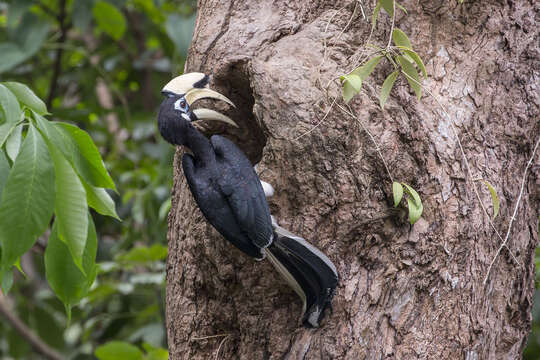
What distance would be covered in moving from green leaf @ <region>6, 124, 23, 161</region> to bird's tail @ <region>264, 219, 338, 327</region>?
25.7 inches

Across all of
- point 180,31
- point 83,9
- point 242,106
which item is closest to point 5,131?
point 242,106

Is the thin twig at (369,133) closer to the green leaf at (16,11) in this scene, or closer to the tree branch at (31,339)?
the green leaf at (16,11)

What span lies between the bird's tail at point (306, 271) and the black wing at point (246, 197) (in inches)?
1.8

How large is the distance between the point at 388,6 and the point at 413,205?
52 cm

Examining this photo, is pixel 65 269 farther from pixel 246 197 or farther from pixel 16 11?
pixel 16 11

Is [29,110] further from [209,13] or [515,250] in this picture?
[515,250]

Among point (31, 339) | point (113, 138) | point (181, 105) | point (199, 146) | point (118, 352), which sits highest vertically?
point (181, 105)

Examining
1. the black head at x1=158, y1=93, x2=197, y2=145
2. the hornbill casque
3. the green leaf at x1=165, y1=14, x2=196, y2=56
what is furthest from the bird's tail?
the green leaf at x1=165, y1=14, x2=196, y2=56

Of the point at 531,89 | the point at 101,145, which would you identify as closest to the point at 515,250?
the point at 531,89

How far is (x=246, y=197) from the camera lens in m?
1.59

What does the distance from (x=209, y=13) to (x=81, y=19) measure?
4.10 ft

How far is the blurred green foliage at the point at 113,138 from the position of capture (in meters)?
2.86

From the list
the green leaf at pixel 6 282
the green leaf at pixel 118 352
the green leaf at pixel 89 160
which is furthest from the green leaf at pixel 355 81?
the green leaf at pixel 118 352

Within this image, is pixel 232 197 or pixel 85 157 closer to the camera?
pixel 85 157
